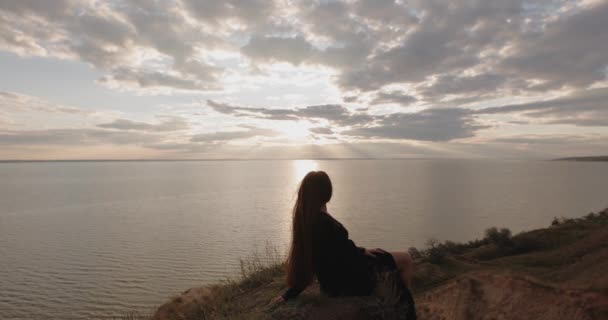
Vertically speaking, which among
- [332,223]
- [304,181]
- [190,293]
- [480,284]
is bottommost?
[190,293]

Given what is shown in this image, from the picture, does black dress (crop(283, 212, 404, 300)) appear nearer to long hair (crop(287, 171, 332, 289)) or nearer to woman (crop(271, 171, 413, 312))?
woman (crop(271, 171, 413, 312))

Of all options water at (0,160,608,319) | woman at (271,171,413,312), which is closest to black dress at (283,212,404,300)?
woman at (271,171,413,312)

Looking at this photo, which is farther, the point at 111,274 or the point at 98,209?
the point at 98,209

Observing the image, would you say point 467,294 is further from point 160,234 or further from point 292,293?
point 160,234

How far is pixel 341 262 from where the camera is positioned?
467 centimetres

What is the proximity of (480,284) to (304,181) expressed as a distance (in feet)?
13.6

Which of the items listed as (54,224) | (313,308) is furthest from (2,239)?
(313,308)

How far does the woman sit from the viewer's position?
15.3 ft

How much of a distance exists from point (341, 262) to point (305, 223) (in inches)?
26.7

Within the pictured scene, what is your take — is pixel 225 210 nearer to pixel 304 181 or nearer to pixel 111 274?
pixel 111 274

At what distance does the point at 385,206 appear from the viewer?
1686 inches

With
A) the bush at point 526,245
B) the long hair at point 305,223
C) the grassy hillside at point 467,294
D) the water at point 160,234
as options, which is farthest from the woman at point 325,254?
the water at point 160,234

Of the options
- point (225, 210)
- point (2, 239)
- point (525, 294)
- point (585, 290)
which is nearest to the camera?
point (585, 290)

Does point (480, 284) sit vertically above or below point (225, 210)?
above
